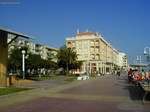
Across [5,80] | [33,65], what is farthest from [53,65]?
[5,80]

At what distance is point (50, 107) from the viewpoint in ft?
40.2

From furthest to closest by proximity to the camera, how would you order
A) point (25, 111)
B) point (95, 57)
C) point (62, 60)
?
point (95, 57)
point (62, 60)
point (25, 111)

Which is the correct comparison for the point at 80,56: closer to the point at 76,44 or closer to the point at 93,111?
the point at 76,44

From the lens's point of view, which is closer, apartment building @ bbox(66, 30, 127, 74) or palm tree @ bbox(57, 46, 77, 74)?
palm tree @ bbox(57, 46, 77, 74)

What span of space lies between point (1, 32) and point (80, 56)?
100 m

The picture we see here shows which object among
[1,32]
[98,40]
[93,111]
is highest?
[98,40]

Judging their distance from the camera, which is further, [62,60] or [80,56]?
[80,56]

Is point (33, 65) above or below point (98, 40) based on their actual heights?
below

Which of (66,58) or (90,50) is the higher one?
(90,50)

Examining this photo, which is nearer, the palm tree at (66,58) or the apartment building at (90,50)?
the palm tree at (66,58)

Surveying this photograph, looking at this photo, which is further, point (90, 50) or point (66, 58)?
point (90, 50)

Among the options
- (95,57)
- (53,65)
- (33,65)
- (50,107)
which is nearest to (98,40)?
(95,57)

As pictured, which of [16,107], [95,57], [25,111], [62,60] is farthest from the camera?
[95,57]

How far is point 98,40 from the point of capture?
122m
